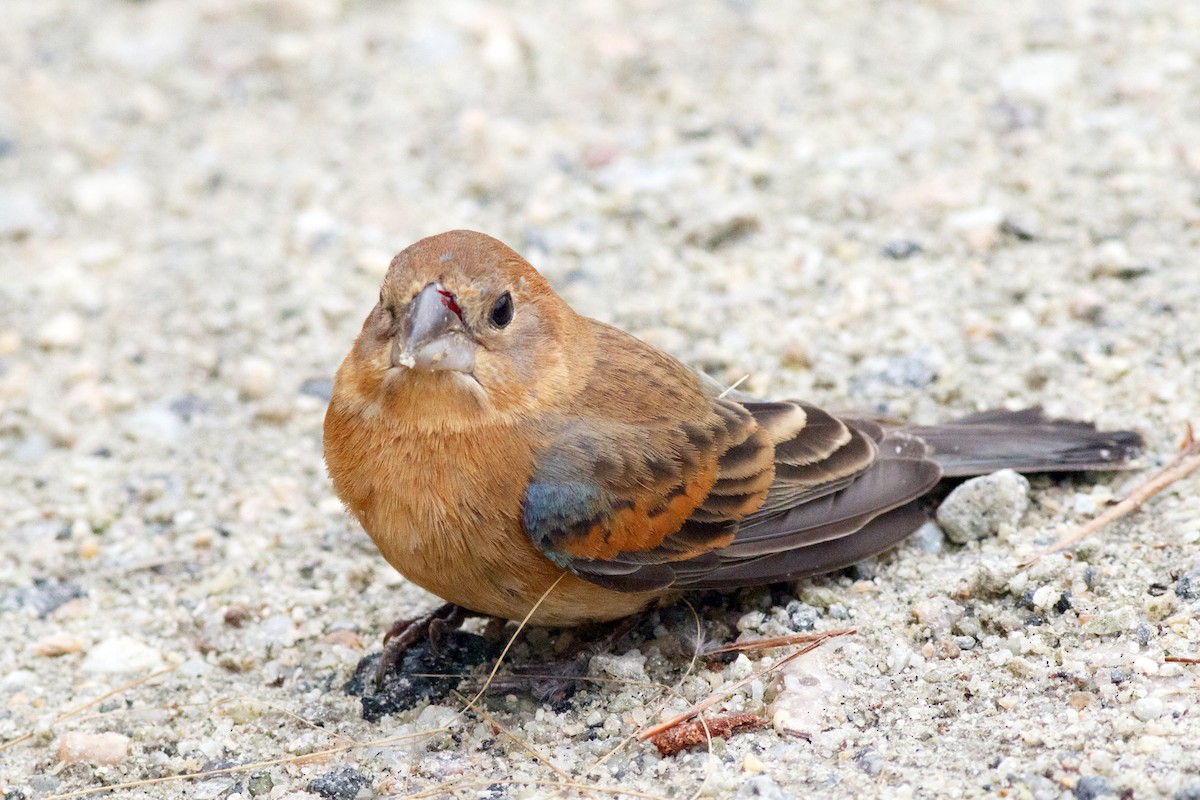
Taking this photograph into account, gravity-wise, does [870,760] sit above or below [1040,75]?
below

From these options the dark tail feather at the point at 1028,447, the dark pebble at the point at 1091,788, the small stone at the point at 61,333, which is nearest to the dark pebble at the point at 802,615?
the dark tail feather at the point at 1028,447

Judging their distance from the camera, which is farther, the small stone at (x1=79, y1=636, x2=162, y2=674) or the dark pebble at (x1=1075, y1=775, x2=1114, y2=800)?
the small stone at (x1=79, y1=636, x2=162, y2=674)

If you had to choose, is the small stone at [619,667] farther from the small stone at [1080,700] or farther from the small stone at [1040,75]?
the small stone at [1040,75]

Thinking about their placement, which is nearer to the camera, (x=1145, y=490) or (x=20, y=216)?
(x=1145, y=490)

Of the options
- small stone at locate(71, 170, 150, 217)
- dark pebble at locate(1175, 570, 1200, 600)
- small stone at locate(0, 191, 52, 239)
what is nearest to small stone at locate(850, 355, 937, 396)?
dark pebble at locate(1175, 570, 1200, 600)

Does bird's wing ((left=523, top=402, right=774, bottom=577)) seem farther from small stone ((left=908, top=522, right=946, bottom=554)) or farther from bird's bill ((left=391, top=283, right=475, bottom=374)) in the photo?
small stone ((left=908, top=522, right=946, bottom=554))

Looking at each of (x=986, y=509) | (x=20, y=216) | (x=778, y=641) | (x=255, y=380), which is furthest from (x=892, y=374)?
(x=20, y=216)

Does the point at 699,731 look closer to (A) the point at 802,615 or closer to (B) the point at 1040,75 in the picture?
(A) the point at 802,615
